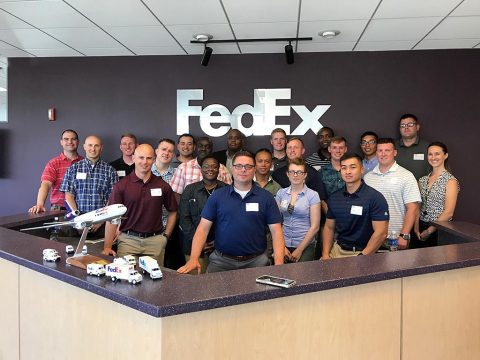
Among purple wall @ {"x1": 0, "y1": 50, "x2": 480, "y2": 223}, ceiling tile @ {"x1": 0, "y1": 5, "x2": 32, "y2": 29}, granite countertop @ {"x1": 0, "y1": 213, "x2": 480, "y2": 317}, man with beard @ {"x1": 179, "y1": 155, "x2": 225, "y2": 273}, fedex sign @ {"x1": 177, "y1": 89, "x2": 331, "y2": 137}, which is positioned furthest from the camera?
fedex sign @ {"x1": 177, "y1": 89, "x2": 331, "y2": 137}

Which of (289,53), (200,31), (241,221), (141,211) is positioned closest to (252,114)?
(289,53)

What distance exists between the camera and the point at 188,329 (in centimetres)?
151

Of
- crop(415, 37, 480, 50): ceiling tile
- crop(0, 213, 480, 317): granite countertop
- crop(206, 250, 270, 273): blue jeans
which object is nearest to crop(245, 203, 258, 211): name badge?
crop(206, 250, 270, 273): blue jeans

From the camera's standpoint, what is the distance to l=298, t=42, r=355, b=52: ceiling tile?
4.90m

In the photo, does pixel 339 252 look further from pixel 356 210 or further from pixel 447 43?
pixel 447 43

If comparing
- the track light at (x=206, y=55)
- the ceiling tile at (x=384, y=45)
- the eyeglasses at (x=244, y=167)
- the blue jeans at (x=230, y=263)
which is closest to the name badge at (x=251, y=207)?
the eyeglasses at (x=244, y=167)

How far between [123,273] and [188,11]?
2873 millimetres

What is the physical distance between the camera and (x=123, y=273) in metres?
1.66

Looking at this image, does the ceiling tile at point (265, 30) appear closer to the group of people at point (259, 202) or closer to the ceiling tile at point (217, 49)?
the ceiling tile at point (217, 49)

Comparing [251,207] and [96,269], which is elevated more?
[251,207]

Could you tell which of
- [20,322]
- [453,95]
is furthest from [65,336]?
[453,95]

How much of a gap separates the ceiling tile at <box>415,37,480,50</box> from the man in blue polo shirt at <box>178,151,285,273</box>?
3060mm

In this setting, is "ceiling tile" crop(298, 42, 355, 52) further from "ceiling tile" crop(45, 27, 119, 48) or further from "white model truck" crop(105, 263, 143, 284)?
"white model truck" crop(105, 263, 143, 284)

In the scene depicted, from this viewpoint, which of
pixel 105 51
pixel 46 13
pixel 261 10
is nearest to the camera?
pixel 261 10
